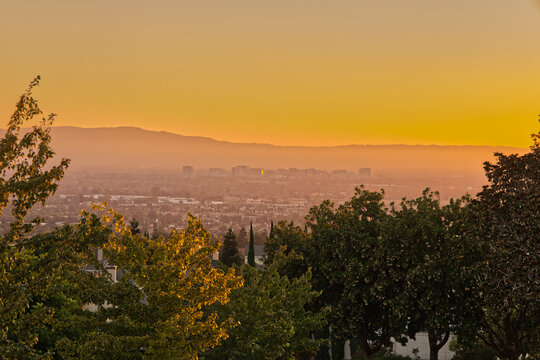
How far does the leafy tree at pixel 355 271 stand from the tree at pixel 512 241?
15.1 feet

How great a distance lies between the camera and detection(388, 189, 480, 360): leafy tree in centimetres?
2123

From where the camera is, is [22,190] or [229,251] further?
[229,251]

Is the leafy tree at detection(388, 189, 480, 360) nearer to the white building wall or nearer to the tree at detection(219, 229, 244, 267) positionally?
the white building wall

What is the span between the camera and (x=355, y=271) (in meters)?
24.0

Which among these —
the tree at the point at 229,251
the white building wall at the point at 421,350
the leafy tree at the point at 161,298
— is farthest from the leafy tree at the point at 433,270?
the tree at the point at 229,251

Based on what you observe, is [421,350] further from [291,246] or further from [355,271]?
[355,271]

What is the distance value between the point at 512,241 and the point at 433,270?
5.89 m

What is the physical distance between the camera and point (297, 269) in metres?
28.8

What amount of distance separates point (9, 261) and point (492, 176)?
15.0 meters

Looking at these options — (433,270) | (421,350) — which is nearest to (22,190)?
(433,270)

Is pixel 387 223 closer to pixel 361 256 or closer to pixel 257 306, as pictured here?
pixel 361 256

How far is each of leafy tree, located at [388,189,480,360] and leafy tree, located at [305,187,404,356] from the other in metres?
0.65

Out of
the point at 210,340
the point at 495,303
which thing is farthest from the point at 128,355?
the point at 495,303

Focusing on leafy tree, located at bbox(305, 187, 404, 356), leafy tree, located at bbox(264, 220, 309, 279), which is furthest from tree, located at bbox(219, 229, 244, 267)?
leafy tree, located at bbox(305, 187, 404, 356)
